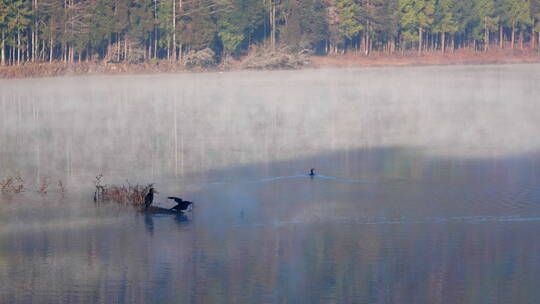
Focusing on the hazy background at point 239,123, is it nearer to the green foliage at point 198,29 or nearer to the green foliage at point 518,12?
the green foliage at point 198,29

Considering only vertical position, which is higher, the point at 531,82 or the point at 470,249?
the point at 531,82

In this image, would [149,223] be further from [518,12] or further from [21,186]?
[518,12]

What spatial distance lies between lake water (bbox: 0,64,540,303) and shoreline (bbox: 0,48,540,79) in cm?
4712

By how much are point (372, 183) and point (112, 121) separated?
23.4 meters

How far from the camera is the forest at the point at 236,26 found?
100 m

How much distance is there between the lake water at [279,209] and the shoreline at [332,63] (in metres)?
47.1

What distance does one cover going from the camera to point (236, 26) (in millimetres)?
109312

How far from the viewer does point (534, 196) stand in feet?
77.4

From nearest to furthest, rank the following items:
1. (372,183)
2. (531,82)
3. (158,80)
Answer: (372,183) → (531,82) → (158,80)

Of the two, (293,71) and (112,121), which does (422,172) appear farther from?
(293,71)

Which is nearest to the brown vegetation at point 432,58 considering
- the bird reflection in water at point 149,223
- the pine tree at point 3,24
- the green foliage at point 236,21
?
the green foliage at point 236,21

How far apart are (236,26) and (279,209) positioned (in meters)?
88.5

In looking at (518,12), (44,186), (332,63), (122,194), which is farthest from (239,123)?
(518,12)

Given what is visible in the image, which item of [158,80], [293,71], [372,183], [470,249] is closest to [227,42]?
[293,71]
